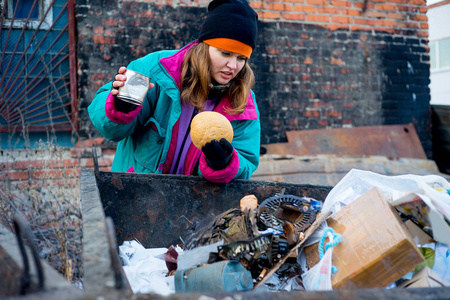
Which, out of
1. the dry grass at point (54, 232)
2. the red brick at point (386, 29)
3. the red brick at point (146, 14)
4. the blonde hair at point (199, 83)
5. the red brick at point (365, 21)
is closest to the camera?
the blonde hair at point (199, 83)

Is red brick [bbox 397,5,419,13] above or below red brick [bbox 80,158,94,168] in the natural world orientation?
above

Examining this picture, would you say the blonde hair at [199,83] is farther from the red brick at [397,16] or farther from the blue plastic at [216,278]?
the red brick at [397,16]

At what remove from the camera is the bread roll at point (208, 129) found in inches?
88.3

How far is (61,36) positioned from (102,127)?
296 centimetres

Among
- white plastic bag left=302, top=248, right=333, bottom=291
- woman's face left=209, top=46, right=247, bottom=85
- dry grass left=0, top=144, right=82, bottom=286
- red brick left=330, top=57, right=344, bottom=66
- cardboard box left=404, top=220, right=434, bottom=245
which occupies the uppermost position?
red brick left=330, top=57, right=344, bottom=66

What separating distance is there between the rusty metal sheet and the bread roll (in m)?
3.06

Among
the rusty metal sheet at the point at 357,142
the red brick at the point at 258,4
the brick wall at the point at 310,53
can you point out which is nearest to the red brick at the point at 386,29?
the brick wall at the point at 310,53

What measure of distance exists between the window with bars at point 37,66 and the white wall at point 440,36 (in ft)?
52.8

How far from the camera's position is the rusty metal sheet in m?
5.45

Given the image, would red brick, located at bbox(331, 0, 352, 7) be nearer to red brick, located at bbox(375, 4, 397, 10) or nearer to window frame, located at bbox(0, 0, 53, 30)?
red brick, located at bbox(375, 4, 397, 10)

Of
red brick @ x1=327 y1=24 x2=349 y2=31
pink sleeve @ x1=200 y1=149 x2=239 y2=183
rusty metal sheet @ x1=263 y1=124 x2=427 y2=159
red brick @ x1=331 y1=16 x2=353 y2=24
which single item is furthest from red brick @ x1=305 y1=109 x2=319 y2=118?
pink sleeve @ x1=200 y1=149 x2=239 y2=183

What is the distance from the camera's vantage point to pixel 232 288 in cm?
157

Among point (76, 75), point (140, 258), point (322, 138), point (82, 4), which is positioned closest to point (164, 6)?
point (82, 4)

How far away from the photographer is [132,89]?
6.97ft
